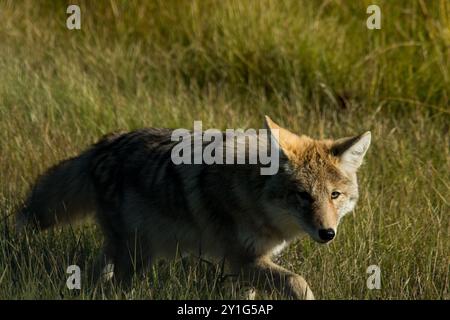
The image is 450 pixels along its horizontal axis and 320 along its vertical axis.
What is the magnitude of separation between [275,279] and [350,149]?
33.9 inches

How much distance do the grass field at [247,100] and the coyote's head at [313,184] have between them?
45 centimetres

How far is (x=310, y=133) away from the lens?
7621 millimetres

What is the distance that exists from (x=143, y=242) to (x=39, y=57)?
13.9ft

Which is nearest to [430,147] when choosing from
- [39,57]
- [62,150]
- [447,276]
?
[447,276]

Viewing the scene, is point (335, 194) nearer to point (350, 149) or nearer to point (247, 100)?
point (350, 149)

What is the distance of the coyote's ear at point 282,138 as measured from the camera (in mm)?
4902

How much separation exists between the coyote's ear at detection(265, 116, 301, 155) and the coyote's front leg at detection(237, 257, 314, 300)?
0.64 metres

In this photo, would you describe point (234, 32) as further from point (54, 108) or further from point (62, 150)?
point (62, 150)

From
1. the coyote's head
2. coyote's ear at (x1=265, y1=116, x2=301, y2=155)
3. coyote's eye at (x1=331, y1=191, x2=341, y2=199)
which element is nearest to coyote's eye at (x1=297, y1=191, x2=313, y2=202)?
the coyote's head

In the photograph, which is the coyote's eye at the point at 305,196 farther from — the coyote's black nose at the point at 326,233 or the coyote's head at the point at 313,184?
the coyote's black nose at the point at 326,233

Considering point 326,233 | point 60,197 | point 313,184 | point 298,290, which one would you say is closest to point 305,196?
point 313,184

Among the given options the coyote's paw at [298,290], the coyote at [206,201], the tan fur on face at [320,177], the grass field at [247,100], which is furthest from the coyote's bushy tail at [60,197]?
the coyote's paw at [298,290]

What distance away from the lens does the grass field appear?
539 cm
